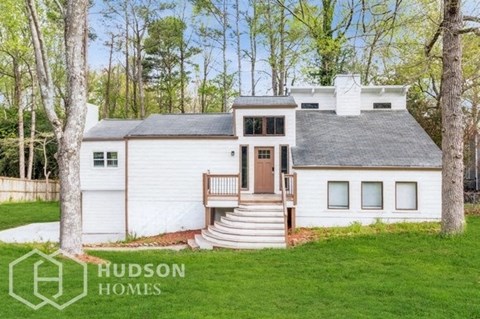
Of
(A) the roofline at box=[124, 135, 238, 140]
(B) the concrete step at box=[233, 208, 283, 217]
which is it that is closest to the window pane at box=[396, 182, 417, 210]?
(B) the concrete step at box=[233, 208, 283, 217]

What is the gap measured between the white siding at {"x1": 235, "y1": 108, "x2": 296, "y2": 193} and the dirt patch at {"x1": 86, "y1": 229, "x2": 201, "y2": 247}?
3.01m

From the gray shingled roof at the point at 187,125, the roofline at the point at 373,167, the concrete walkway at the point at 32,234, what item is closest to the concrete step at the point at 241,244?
the roofline at the point at 373,167

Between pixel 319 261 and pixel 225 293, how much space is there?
3377mm

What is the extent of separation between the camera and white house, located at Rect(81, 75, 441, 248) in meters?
15.2

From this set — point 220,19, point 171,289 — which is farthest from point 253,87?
point 171,289

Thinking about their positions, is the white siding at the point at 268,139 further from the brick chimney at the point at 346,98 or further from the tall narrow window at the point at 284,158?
the brick chimney at the point at 346,98

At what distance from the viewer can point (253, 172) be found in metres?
16.6

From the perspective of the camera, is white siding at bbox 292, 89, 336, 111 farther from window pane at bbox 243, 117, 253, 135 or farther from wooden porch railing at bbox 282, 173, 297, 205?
wooden porch railing at bbox 282, 173, 297, 205

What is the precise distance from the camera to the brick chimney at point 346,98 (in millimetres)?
19250

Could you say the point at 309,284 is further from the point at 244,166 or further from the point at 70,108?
the point at 244,166

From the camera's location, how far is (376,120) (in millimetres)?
18656

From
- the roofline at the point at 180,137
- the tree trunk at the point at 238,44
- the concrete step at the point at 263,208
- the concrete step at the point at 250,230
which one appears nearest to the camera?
the concrete step at the point at 250,230

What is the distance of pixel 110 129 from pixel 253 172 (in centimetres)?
666

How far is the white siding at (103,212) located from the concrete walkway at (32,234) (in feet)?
4.23
